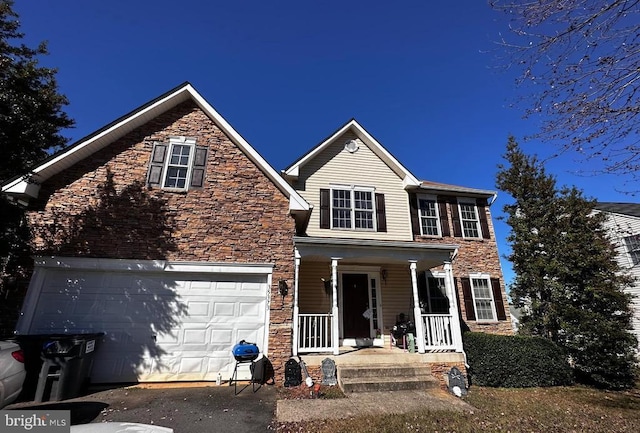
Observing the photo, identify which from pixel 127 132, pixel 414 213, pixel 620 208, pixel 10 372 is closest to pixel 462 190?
pixel 414 213

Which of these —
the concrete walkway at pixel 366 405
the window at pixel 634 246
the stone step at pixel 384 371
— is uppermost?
the window at pixel 634 246

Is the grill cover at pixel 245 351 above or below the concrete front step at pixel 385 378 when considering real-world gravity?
above

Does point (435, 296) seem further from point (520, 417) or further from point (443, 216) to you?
point (520, 417)

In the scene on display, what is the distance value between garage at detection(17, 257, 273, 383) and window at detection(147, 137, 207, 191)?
2.46 meters

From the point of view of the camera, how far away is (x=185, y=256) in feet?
26.2

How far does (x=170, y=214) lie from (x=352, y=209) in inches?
269

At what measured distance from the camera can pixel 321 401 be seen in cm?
630

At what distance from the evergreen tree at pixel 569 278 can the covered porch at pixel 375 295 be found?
12.5 feet

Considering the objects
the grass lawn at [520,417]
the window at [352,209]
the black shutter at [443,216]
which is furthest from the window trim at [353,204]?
the grass lawn at [520,417]

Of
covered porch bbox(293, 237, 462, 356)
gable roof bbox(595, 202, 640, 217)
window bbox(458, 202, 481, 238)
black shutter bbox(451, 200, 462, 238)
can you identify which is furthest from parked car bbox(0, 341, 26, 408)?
gable roof bbox(595, 202, 640, 217)

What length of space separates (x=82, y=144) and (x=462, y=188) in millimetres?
14689

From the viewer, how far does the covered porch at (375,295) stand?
8719 mm

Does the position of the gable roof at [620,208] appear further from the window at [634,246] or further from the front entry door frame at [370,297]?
the front entry door frame at [370,297]

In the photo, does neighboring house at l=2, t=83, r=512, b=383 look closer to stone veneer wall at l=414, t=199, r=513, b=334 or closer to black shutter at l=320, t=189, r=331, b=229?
black shutter at l=320, t=189, r=331, b=229
